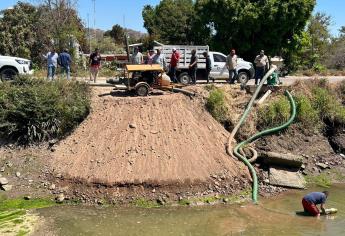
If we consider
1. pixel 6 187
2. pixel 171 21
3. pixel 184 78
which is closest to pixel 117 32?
pixel 171 21

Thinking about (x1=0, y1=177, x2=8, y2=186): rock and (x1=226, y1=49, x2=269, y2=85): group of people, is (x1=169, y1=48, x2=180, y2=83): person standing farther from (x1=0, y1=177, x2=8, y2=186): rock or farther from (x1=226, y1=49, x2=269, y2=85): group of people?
(x1=0, y1=177, x2=8, y2=186): rock

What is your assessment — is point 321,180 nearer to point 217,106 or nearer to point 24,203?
point 217,106

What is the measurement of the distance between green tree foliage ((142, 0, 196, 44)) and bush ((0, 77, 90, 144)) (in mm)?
26288

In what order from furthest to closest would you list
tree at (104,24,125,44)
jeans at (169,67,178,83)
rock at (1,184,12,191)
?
tree at (104,24,125,44) → jeans at (169,67,178,83) → rock at (1,184,12,191)

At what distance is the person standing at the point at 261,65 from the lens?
71.0 ft

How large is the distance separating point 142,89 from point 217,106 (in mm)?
2967

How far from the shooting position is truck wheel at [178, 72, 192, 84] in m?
23.5

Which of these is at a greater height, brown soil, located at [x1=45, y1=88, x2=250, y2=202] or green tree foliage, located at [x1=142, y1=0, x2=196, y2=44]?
green tree foliage, located at [x1=142, y1=0, x2=196, y2=44]

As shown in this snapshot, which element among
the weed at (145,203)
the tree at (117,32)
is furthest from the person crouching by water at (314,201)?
the tree at (117,32)

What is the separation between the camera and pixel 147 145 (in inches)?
681

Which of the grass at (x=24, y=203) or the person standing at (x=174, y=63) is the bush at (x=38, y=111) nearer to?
the grass at (x=24, y=203)

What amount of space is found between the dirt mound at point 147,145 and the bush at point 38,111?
50cm

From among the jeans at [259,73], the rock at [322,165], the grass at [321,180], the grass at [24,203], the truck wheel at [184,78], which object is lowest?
the grass at [24,203]

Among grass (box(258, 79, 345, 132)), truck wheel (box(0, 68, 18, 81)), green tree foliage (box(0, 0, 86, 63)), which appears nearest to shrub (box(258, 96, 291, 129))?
grass (box(258, 79, 345, 132))
